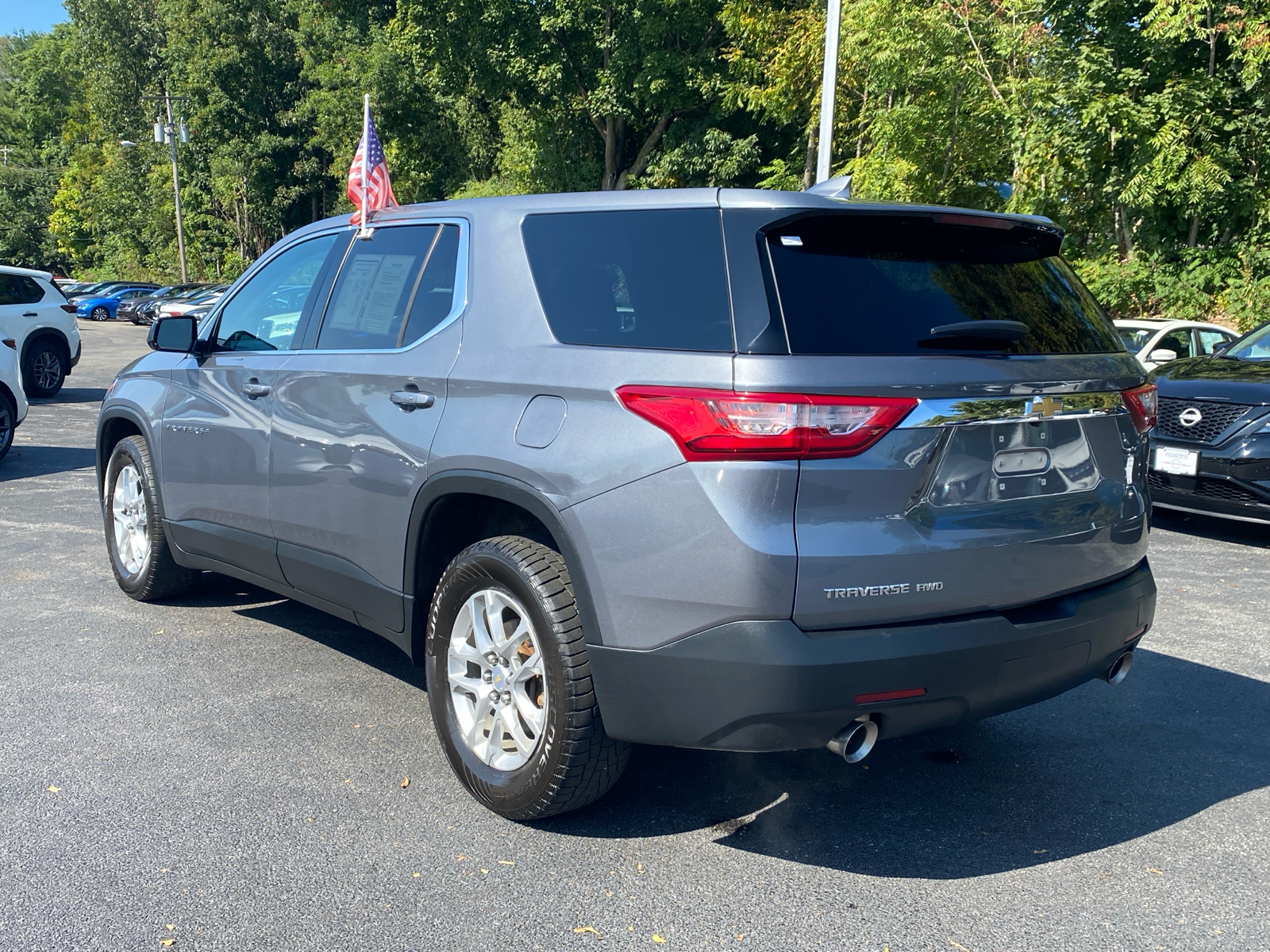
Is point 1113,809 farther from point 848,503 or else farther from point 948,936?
point 848,503

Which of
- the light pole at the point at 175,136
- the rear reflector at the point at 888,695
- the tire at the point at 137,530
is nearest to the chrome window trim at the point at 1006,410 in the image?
the rear reflector at the point at 888,695

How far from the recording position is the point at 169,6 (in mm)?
54875

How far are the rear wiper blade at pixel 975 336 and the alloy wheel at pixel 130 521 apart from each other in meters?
4.03

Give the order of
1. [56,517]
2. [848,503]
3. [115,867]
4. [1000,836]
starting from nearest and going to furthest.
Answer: [848,503]
[115,867]
[1000,836]
[56,517]

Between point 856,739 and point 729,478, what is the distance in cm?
76

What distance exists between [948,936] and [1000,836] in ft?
Answer: 2.10

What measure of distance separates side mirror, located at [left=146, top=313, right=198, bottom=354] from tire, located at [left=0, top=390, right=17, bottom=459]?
253 inches

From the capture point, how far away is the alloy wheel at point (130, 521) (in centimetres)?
559

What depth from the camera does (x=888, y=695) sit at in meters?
2.84

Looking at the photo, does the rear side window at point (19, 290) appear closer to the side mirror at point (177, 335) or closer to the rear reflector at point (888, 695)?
the side mirror at point (177, 335)

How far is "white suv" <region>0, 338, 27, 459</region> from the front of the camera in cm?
1042

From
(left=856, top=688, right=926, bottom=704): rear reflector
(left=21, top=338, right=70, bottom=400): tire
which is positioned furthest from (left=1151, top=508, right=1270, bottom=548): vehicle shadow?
(left=21, top=338, right=70, bottom=400): tire

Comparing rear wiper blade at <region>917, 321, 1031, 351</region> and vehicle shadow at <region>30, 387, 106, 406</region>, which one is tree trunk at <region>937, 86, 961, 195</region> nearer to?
vehicle shadow at <region>30, 387, 106, 406</region>

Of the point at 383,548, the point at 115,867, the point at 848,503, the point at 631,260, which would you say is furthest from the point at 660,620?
the point at 115,867
